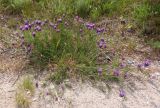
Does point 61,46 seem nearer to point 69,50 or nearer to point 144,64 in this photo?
point 69,50

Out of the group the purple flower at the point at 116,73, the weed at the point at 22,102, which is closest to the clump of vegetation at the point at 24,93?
the weed at the point at 22,102

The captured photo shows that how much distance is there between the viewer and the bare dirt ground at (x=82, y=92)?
352 centimetres

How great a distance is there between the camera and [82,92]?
366cm

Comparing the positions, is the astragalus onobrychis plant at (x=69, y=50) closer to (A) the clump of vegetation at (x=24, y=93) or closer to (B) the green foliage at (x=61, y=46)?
(B) the green foliage at (x=61, y=46)

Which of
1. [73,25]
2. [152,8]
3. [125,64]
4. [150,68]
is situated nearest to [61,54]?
[73,25]

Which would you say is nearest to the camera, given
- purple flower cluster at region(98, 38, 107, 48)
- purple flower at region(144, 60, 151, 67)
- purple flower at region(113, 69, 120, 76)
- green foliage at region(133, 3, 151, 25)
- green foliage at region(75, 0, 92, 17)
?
purple flower at region(113, 69, 120, 76)

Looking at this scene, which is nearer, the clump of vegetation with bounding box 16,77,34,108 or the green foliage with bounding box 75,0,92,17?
the clump of vegetation with bounding box 16,77,34,108

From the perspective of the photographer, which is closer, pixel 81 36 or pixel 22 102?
pixel 22 102

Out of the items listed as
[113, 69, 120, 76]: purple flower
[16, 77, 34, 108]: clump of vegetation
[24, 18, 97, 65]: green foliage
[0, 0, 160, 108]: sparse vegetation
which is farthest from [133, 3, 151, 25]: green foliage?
[16, 77, 34, 108]: clump of vegetation

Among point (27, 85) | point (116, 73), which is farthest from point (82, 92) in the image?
point (27, 85)

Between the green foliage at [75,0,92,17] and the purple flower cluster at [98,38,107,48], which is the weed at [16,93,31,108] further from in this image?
the green foliage at [75,0,92,17]

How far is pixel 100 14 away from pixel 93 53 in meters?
1.08

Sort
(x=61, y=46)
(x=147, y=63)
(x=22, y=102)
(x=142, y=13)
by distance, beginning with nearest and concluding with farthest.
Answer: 1. (x=22, y=102)
2. (x=147, y=63)
3. (x=61, y=46)
4. (x=142, y=13)

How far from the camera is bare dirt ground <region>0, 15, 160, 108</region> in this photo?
11.5 ft
